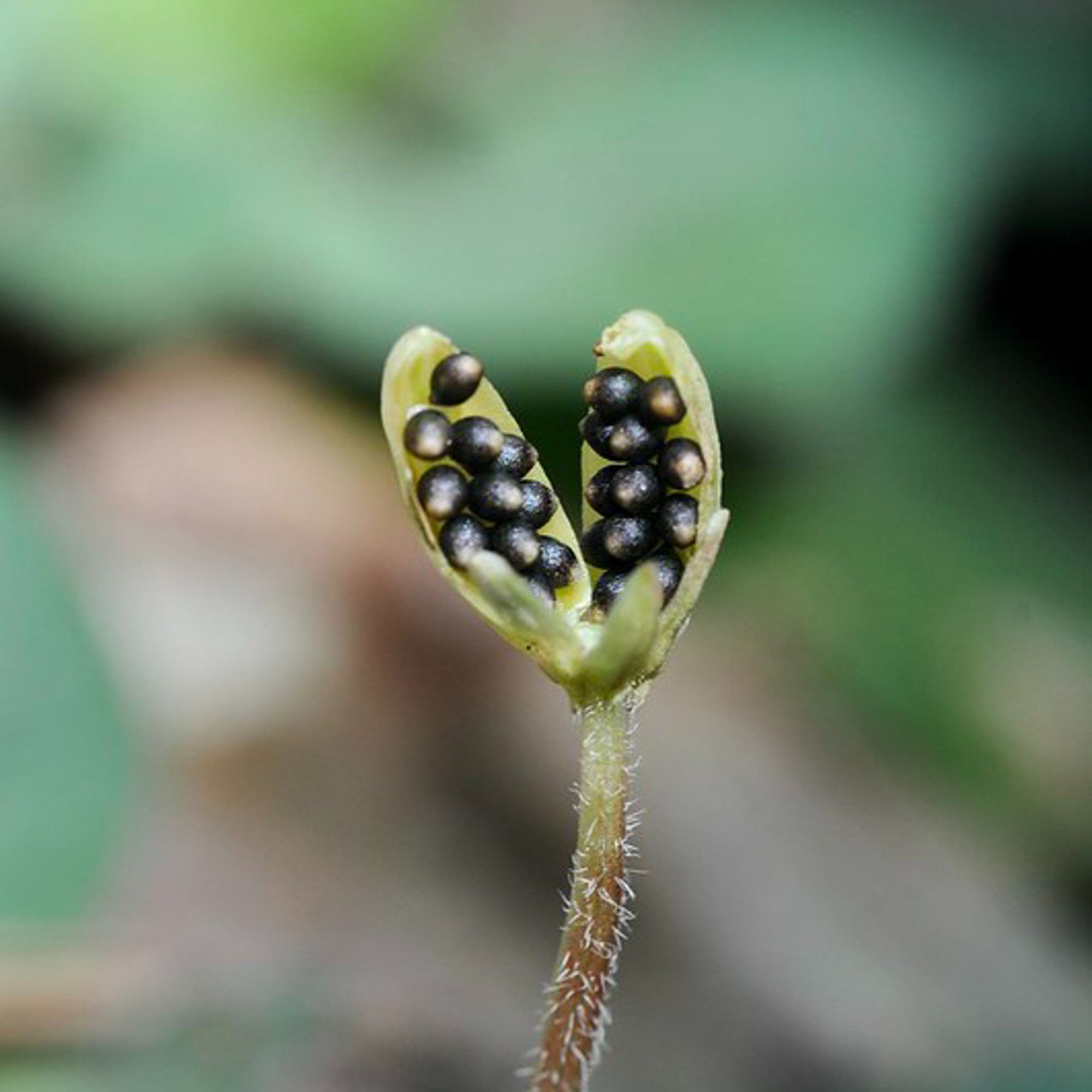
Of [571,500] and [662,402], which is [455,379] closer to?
[662,402]

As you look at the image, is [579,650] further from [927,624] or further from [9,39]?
[9,39]

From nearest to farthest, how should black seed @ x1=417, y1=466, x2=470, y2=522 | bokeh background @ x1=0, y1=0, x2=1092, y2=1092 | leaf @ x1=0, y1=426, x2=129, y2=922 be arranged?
black seed @ x1=417, y1=466, x2=470, y2=522
leaf @ x1=0, y1=426, x2=129, y2=922
bokeh background @ x1=0, y1=0, x2=1092, y2=1092

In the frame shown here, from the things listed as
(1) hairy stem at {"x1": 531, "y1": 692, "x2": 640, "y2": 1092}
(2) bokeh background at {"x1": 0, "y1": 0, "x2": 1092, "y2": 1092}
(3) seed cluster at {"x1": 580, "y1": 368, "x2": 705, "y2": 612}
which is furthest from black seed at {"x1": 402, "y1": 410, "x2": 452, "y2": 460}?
(2) bokeh background at {"x1": 0, "y1": 0, "x2": 1092, "y2": 1092}

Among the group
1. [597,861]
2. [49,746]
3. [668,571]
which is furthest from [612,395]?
[49,746]

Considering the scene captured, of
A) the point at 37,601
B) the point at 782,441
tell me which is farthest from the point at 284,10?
the point at 37,601

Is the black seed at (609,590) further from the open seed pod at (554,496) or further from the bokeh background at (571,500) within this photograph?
the bokeh background at (571,500)

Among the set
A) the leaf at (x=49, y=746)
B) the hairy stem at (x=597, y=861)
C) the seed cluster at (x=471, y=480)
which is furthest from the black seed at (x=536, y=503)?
the leaf at (x=49, y=746)

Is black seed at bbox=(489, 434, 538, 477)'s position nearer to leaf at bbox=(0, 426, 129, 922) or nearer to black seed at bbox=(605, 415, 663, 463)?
black seed at bbox=(605, 415, 663, 463)
